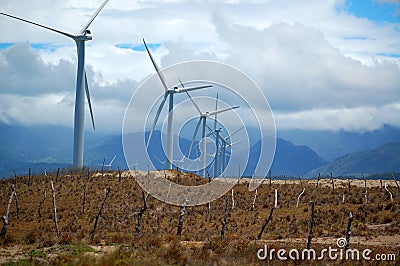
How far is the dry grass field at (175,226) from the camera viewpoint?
2486 cm

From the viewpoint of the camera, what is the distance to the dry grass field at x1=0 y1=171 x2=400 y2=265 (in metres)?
24.9

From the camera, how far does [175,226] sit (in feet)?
140

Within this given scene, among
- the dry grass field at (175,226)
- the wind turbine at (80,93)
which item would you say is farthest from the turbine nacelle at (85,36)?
the dry grass field at (175,226)

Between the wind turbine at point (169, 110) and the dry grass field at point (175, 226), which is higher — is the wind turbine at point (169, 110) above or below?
above

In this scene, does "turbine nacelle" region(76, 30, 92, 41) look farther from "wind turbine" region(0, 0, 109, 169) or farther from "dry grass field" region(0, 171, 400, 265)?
"dry grass field" region(0, 171, 400, 265)

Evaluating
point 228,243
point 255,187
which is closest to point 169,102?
point 255,187

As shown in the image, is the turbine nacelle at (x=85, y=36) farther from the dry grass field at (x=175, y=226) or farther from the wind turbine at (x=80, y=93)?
the dry grass field at (x=175, y=226)

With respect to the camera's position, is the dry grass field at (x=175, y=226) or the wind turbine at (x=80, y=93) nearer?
the dry grass field at (x=175, y=226)

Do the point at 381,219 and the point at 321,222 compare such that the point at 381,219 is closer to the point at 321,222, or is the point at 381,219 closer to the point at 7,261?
the point at 321,222

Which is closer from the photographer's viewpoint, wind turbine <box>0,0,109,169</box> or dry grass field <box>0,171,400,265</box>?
dry grass field <box>0,171,400,265</box>

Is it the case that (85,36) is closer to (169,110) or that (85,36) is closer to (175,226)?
(169,110)

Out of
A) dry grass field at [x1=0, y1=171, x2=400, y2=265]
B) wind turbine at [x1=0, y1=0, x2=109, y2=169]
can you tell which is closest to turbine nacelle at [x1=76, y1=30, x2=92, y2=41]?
wind turbine at [x1=0, y1=0, x2=109, y2=169]

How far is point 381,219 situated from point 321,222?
462 cm

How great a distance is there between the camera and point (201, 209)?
52.6 m
